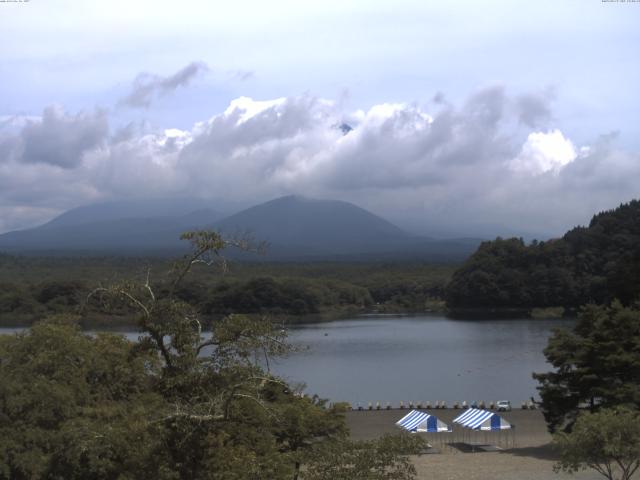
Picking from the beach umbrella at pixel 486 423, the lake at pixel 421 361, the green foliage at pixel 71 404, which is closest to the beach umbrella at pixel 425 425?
the beach umbrella at pixel 486 423

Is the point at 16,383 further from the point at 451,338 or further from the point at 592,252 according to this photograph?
the point at 592,252

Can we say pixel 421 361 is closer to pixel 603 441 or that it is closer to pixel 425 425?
pixel 425 425

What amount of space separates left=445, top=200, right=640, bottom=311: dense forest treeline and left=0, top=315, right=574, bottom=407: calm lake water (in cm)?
1084

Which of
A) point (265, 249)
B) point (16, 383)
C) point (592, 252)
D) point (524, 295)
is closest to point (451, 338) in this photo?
point (524, 295)

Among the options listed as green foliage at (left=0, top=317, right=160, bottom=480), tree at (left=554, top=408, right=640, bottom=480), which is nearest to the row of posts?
tree at (left=554, top=408, right=640, bottom=480)

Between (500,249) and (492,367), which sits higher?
(500,249)

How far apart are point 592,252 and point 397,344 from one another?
3269 centimetres

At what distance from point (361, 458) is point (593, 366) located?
474 inches

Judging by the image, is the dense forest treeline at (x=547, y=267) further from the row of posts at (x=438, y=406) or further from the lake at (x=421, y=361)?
the row of posts at (x=438, y=406)

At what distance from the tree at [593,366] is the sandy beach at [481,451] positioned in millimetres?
1128

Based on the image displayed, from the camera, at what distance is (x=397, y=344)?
151ft

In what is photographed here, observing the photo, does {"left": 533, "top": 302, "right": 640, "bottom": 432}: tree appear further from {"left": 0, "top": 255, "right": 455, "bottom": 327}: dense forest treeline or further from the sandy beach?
{"left": 0, "top": 255, "right": 455, "bottom": 327}: dense forest treeline

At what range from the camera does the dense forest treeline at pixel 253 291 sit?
60.5 m

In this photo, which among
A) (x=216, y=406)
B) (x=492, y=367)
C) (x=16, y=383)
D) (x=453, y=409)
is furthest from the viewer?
(x=492, y=367)
